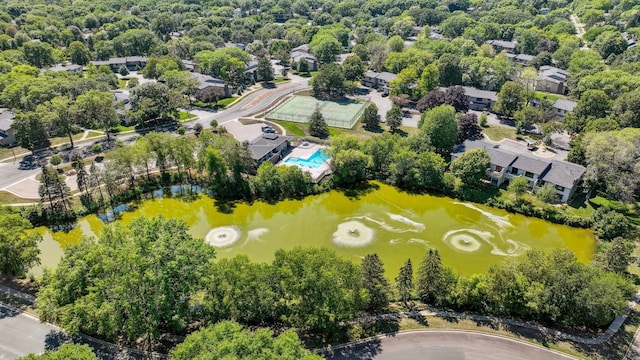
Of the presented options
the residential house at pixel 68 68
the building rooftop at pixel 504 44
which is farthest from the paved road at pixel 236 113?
the building rooftop at pixel 504 44

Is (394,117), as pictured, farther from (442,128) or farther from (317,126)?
(317,126)

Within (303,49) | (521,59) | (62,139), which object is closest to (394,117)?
(303,49)

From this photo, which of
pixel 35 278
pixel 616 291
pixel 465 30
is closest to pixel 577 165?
pixel 616 291

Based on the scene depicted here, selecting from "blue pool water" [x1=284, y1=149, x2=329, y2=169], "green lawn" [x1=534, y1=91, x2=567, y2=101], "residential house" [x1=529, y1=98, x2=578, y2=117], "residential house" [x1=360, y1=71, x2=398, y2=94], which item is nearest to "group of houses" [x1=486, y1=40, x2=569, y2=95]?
"green lawn" [x1=534, y1=91, x2=567, y2=101]

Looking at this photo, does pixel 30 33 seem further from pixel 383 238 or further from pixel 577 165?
pixel 577 165

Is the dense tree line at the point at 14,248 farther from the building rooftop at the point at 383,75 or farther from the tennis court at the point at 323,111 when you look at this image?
the building rooftop at the point at 383,75
